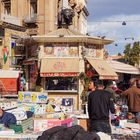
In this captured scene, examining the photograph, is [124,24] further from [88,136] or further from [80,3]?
[88,136]

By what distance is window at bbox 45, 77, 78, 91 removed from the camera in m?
19.1

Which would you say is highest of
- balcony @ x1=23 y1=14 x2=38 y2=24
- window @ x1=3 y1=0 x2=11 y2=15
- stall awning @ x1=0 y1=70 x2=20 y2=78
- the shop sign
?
window @ x1=3 y1=0 x2=11 y2=15

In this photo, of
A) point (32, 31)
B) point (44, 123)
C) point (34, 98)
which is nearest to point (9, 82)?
point (34, 98)

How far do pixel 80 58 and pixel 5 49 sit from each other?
12053mm

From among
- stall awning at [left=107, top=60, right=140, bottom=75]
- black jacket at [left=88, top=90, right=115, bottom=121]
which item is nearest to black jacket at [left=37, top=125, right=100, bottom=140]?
black jacket at [left=88, top=90, right=115, bottom=121]

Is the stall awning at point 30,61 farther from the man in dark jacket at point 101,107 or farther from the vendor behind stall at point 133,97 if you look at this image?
the man in dark jacket at point 101,107

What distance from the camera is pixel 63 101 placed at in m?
18.7

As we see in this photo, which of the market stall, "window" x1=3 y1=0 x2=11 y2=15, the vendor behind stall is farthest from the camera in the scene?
"window" x1=3 y1=0 x2=11 y2=15

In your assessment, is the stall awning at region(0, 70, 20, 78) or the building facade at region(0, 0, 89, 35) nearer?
the stall awning at region(0, 70, 20, 78)

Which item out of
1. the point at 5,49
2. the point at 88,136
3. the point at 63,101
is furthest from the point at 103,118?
the point at 5,49

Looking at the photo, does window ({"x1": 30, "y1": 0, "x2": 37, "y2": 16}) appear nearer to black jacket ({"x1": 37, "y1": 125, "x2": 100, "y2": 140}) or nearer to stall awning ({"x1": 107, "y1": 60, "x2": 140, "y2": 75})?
stall awning ({"x1": 107, "y1": 60, "x2": 140, "y2": 75})

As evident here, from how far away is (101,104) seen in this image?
8922mm

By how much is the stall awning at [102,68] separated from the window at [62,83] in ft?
3.70

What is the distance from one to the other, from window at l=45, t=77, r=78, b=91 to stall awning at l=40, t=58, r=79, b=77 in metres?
0.26
